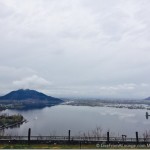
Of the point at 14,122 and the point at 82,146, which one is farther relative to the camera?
Answer: the point at 14,122

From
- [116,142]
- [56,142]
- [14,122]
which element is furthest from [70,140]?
[14,122]

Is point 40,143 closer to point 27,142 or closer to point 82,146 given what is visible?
point 27,142

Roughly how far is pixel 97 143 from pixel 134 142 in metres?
4.28

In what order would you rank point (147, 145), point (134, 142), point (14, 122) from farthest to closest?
point (14, 122)
point (134, 142)
point (147, 145)

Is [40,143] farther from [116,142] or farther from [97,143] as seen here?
[116,142]

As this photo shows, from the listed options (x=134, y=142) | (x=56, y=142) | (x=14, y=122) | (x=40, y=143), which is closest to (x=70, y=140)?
(x=56, y=142)

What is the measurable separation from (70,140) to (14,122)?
6405 centimetres

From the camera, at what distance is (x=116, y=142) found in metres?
27.0

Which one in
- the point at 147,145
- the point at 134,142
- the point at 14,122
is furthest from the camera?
the point at 14,122

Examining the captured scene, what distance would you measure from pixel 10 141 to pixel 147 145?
15.0 meters

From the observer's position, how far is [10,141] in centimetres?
2720

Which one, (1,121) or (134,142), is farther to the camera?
(1,121)

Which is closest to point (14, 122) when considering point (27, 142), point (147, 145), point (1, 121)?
point (1, 121)

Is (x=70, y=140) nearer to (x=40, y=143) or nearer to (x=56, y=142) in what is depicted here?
(x=56, y=142)
